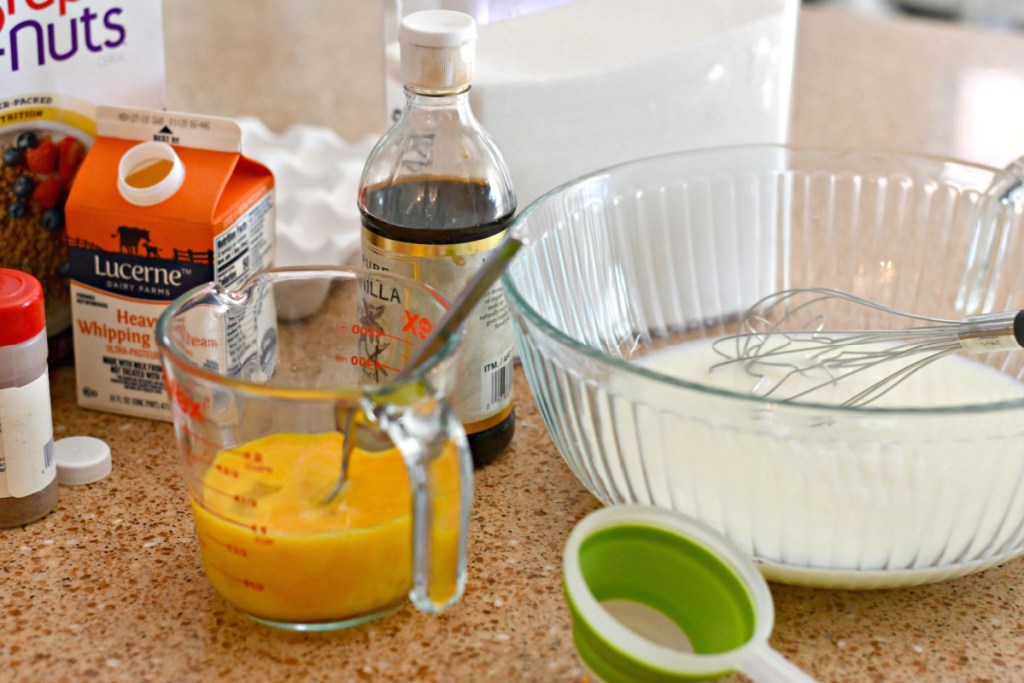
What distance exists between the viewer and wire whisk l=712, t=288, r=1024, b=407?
2.43ft

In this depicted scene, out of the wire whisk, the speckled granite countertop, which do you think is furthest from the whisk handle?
the speckled granite countertop

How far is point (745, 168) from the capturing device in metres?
0.93

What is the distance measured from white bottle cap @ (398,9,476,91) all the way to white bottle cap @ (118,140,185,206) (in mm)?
186

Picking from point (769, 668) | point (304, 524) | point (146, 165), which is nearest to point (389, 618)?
point (304, 524)

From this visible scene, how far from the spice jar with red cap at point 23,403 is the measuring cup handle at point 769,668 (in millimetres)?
418

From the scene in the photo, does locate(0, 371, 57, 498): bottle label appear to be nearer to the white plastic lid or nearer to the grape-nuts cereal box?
the white plastic lid

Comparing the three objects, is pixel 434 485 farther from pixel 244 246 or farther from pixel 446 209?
pixel 244 246

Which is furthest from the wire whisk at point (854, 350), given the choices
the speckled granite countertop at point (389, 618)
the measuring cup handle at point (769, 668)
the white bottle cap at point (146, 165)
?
the white bottle cap at point (146, 165)

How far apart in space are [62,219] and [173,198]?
5.0 inches

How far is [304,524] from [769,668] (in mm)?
234

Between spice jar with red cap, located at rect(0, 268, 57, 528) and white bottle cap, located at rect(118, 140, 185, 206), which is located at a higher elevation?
white bottle cap, located at rect(118, 140, 185, 206)

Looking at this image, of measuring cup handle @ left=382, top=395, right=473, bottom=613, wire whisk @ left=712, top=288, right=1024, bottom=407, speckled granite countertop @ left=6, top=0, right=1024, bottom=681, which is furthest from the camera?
wire whisk @ left=712, top=288, right=1024, bottom=407

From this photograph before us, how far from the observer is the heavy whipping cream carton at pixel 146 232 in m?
0.79

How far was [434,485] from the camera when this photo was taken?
1.79 feet
